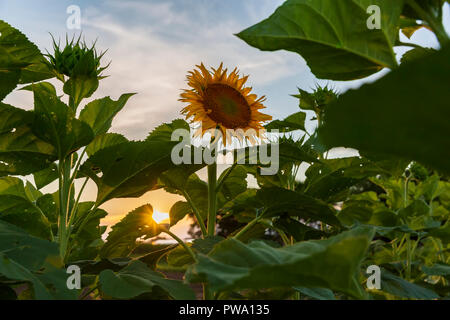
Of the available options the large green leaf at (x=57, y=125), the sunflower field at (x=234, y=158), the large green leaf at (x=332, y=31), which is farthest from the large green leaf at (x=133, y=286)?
the large green leaf at (x=332, y=31)

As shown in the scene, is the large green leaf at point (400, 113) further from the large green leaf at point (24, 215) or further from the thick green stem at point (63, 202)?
the large green leaf at point (24, 215)

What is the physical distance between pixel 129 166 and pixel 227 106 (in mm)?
378

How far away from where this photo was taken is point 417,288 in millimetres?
876

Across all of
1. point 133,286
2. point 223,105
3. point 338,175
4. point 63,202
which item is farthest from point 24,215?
point 338,175

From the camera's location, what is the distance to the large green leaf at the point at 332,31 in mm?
576

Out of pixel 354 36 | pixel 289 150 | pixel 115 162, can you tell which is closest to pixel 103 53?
pixel 115 162

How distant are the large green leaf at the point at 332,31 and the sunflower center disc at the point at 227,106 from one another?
464mm

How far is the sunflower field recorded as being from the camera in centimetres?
27

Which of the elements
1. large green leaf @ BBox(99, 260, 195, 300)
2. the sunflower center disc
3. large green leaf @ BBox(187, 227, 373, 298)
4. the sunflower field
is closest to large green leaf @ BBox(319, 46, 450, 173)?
the sunflower field

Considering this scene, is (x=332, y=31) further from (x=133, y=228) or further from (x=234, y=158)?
(x=133, y=228)

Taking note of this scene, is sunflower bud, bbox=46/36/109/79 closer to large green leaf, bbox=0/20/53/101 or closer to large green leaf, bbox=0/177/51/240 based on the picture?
large green leaf, bbox=0/20/53/101
